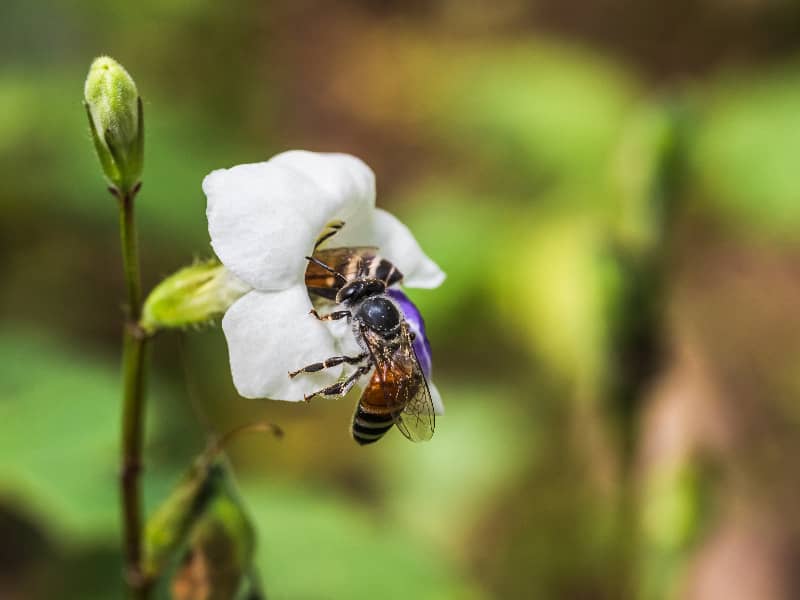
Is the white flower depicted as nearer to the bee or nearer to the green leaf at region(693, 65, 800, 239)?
the bee

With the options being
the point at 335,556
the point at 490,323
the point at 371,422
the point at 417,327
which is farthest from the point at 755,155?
the point at 371,422

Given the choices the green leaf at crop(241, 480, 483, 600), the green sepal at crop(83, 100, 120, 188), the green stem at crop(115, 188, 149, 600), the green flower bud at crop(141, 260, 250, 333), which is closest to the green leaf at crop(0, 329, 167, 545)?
the green leaf at crop(241, 480, 483, 600)

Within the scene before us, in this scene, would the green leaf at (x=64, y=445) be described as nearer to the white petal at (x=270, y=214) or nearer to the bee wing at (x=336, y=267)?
the bee wing at (x=336, y=267)

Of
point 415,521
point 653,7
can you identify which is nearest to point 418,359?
point 415,521

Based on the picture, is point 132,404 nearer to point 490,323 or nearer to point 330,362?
point 330,362

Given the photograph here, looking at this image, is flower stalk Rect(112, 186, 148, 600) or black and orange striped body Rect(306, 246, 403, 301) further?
black and orange striped body Rect(306, 246, 403, 301)

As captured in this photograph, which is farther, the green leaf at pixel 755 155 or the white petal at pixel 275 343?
the green leaf at pixel 755 155

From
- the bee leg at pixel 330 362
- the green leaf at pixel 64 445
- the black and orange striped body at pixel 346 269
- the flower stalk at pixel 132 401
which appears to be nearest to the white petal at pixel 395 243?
the black and orange striped body at pixel 346 269

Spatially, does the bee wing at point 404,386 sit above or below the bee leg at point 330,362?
below
